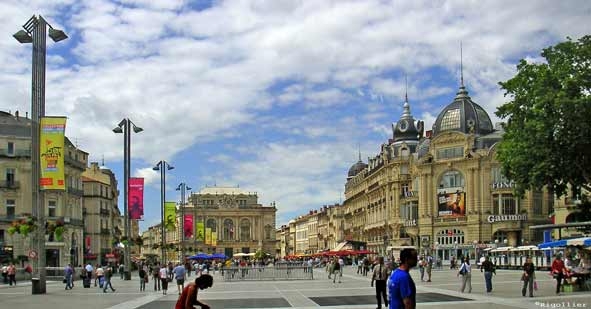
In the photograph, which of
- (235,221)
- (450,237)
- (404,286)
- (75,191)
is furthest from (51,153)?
(235,221)

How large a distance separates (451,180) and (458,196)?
7.89ft

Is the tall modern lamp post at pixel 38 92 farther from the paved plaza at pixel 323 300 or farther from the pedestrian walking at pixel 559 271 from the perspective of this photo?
the pedestrian walking at pixel 559 271

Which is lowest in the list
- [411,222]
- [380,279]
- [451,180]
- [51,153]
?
[380,279]

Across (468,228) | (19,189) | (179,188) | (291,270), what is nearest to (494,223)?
(468,228)

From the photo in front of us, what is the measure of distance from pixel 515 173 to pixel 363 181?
95763mm


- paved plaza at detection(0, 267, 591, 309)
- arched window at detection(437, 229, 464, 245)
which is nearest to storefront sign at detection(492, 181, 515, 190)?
arched window at detection(437, 229, 464, 245)

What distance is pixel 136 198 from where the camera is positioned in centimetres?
4909

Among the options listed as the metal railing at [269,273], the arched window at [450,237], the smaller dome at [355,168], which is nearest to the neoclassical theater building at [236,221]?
the smaller dome at [355,168]

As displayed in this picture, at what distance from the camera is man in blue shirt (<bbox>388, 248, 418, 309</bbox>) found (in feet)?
34.7

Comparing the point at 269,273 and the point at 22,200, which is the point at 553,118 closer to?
the point at 269,273

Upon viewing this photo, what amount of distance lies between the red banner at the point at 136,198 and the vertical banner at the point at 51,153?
15748 millimetres

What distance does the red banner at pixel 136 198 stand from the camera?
160ft

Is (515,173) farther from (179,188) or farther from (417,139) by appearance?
(417,139)

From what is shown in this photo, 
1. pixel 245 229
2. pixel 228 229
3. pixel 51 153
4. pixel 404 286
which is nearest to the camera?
pixel 404 286
